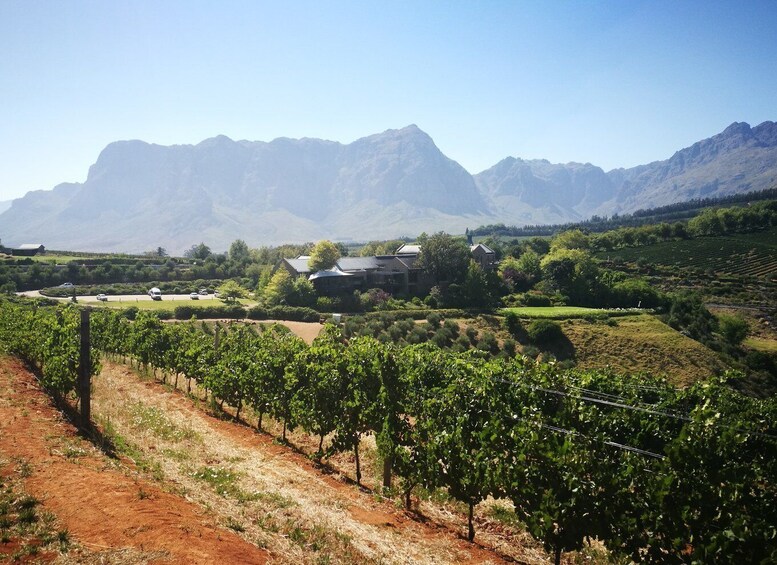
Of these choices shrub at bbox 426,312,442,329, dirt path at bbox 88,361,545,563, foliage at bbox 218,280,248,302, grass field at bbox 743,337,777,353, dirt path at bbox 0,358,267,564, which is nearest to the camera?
dirt path at bbox 0,358,267,564

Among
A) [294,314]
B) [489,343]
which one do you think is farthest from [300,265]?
[489,343]

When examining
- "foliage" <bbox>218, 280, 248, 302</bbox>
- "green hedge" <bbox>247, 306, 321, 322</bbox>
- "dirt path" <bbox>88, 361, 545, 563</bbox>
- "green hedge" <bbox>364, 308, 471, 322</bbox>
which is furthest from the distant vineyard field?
"dirt path" <bbox>88, 361, 545, 563</bbox>

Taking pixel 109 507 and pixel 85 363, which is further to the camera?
pixel 85 363

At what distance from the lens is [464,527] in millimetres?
13398

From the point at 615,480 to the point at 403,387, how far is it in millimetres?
7335

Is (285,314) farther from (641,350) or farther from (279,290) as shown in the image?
(641,350)

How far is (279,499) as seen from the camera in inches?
475

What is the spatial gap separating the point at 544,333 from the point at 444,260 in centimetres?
2218

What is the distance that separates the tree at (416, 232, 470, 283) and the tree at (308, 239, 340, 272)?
43.3 ft

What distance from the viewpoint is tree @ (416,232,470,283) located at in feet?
231

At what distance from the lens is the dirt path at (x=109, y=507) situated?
852 centimetres

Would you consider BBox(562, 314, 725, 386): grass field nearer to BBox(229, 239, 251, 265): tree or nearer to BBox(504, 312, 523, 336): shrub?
BBox(504, 312, 523, 336): shrub

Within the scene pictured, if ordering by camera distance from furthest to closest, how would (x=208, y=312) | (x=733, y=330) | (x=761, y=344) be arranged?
(x=761, y=344) → (x=733, y=330) → (x=208, y=312)

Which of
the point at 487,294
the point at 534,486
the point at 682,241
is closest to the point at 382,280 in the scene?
the point at 487,294
